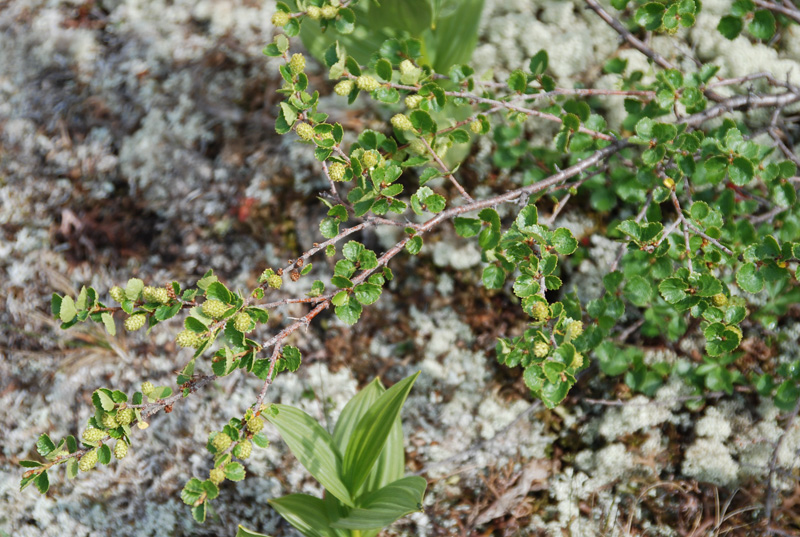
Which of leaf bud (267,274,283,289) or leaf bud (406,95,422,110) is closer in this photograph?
leaf bud (267,274,283,289)

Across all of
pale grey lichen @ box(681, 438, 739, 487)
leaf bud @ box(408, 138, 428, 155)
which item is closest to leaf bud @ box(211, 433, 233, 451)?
leaf bud @ box(408, 138, 428, 155)

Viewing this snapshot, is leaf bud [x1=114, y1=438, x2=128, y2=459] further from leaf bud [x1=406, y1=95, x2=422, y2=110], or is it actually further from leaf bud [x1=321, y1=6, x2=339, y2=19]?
leaf bud [x1=321, y1=6, x2=339, y2=19]

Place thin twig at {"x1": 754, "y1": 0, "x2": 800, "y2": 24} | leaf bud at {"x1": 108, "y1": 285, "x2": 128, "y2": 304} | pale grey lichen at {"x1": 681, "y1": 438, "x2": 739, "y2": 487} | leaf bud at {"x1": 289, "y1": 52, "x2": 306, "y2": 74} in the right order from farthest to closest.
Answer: pale grey lichen at {"x1": 681, "y1": 438, "x2": 739, "y2": 487}, thin twig at {"x1": 754, "y1": 0, "x2": 800, "y2": 24}, leaf bud at {"x1": 289, "y1": 52, "x2": 306, "y2": 74}, leaf bud at {"x1": 108, "y1": 285, "x2": 128, "y2": 304}

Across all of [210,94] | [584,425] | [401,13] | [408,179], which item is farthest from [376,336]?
[210,94]

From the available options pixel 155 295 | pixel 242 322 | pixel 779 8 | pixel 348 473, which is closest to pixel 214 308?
pixel 242 322

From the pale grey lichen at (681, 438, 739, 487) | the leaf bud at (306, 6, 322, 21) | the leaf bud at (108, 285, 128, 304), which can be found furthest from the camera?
the pale grey lichen at (681, 438, 739, 487)

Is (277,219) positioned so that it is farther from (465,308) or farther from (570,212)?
(570,212)
